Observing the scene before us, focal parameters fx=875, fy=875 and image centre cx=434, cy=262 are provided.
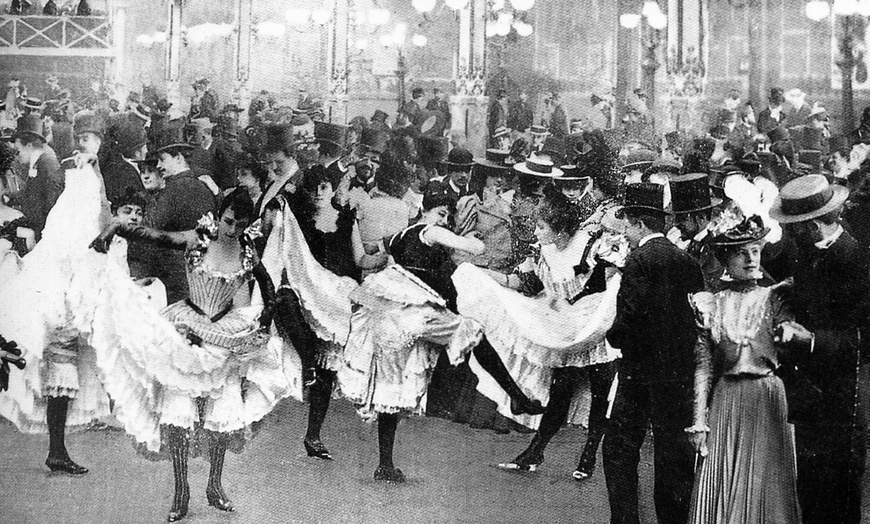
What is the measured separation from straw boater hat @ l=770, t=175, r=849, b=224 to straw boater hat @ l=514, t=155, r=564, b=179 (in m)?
1.19

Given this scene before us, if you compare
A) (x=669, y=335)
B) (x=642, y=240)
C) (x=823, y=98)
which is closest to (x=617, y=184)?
(x=642, y=240)

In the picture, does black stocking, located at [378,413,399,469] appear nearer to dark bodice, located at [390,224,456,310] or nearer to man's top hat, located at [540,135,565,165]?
dark bodice, located at [390,224,456,310]

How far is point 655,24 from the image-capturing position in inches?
196

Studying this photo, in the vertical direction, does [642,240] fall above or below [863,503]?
above

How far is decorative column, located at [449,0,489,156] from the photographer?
5.05 m

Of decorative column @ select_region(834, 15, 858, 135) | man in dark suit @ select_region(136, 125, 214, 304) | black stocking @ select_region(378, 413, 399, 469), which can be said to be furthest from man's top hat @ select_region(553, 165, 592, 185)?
man in dark suit @ select_region(136, 125, 214, 304)

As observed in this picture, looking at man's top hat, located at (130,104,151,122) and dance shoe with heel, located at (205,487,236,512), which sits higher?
man's top hat, located at (130,104,151,122)

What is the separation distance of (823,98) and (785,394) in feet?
5.39

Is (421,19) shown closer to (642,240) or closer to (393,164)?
(393,164)

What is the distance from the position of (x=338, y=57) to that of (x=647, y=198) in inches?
77.2

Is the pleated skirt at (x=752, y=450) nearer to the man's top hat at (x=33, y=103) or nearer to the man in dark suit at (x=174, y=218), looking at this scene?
the man in dark suit at (x=174, y=218)

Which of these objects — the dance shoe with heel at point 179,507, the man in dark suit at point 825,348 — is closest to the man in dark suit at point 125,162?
A: the dance shoe with heel at point 179,507

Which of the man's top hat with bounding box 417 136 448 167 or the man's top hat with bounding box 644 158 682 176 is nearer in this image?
the man's top hat with bounding box 644 158 682 176

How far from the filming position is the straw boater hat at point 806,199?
4.67m
